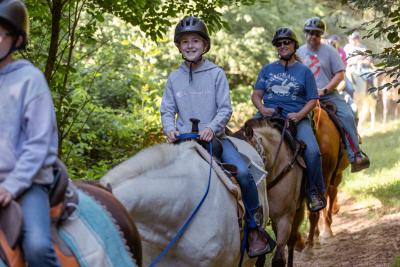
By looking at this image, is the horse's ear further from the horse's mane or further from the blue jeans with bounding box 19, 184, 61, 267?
the blue jeans with bounding box 19, 184, 61, 267

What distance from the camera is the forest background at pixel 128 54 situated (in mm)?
7480

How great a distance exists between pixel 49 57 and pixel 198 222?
303cm

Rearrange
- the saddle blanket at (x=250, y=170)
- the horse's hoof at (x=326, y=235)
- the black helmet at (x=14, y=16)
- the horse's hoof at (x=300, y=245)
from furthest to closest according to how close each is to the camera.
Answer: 1. the horse's hoof at (x=326, y=235)
2. the horse's hoof at (x=300, y=245)
3. the saddle blanket at (x=250, y=170)
4. the black helmet at (x=14, y=16)

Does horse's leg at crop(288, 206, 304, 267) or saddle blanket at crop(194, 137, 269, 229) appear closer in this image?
saddle blanket at crop(194, 137, 269, 229)

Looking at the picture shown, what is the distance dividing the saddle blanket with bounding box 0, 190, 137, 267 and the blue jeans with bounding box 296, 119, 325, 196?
3924 millimetres

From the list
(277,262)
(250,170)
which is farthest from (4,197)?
(277,262)

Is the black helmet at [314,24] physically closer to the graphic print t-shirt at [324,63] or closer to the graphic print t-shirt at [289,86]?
the graphic print t-shirt at [324,63]

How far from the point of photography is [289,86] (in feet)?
25.6

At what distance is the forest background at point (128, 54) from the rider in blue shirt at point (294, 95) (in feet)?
1.94

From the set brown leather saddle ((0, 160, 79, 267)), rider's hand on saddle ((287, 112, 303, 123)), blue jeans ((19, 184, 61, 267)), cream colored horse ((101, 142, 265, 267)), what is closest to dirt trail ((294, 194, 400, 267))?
rider's hand on saddle ((287, 112, 303, 123))

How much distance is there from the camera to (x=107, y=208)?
414 centimetres

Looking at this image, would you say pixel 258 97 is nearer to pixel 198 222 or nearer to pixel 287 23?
pixel 198 222

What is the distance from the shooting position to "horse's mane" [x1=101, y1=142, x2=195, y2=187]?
456 centimetres

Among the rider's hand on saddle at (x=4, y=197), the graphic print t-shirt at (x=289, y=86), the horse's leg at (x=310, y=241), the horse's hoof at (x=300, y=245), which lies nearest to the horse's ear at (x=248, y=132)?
the graphic print t-shirt at (x=289, y=86)
